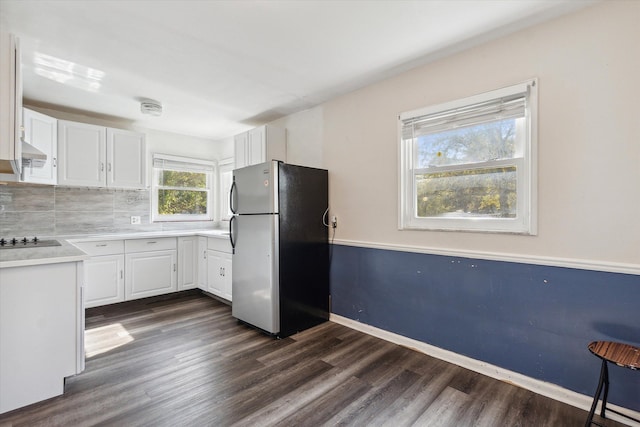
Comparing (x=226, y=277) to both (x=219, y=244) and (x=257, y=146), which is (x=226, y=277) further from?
(x=257, y=146)

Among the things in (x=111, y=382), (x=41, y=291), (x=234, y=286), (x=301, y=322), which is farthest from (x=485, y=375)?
(x=41, y=291)

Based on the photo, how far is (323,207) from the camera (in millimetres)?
3193

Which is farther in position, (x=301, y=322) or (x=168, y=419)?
(x=301, y=322)

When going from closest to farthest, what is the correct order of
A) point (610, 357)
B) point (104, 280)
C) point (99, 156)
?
1. point (610, 357)
2. point (104, 280)
3. point (99, 156)

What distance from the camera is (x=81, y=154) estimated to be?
345 centimetres

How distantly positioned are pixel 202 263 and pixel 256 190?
1789mm

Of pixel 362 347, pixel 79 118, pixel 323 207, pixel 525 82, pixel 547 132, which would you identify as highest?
pixel 79 118

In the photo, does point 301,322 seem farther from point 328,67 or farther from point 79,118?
point 79,118

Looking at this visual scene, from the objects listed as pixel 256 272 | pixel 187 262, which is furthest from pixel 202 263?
pixel 256 272

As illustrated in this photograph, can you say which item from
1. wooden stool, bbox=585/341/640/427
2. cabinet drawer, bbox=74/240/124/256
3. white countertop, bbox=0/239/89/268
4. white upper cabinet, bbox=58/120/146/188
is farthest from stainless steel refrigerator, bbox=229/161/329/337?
wooden stool, bbox=585/341/640/427

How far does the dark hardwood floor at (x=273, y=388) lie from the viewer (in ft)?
5.61

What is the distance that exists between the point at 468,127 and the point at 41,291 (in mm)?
3095

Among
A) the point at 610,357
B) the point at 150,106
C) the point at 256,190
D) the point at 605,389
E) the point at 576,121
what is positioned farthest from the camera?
the point at 150,106

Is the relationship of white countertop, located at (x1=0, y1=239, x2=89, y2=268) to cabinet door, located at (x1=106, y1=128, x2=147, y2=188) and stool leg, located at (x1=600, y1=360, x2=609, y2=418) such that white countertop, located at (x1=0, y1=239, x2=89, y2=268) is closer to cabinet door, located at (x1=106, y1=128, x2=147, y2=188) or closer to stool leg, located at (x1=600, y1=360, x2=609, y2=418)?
cabinet door, located at (x1=106, y1=128, x2=147, y2=188)
